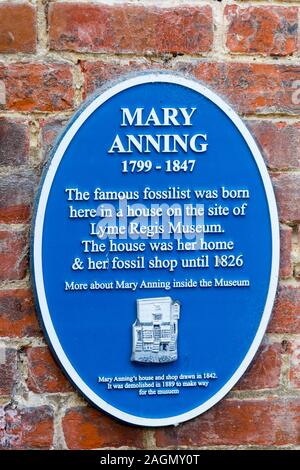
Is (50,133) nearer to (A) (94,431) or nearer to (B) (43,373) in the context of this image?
(B) (43,373)

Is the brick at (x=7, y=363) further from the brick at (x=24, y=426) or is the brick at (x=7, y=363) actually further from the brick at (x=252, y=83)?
the brick at (x=252, y=83)

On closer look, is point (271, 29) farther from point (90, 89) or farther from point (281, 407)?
point (281, 407)

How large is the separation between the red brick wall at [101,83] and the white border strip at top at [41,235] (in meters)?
0.03

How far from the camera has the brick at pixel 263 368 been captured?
1.44 metres

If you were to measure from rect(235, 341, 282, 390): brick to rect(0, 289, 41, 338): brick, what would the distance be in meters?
0.45

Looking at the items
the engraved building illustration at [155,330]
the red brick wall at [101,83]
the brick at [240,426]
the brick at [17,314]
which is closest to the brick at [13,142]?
the red brick wall at [101,83]

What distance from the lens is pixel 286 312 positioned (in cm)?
144

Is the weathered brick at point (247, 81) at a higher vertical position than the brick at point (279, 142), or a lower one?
higher

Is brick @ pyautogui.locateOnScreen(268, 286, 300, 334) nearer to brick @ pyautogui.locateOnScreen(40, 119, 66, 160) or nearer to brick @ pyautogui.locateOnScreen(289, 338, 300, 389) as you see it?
brick @ pyautogui.locateOnScreen(289, 338, 300, 389)

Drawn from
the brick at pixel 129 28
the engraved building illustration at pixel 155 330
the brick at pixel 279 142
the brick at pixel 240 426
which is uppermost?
the brick at pixel 129 28

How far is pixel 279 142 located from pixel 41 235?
528 mm

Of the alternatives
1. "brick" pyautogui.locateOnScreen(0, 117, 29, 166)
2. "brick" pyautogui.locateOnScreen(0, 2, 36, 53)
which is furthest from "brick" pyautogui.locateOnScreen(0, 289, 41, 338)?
"brick" pyautogui.locateOnScreen(0, 2, 36, 53)

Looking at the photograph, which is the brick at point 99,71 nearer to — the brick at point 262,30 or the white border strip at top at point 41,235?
the white border strip at top at point 41,235

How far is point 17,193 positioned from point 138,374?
1.45ft
